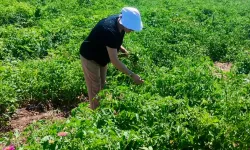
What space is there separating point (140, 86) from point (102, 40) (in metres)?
0.88

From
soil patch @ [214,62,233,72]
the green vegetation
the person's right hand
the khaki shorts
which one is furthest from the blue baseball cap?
soil patch @ [214,62,233,72]

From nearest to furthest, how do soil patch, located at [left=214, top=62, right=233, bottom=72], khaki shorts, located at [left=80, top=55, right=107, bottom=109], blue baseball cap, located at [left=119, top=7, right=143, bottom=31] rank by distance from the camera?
blue baseball cap, located at [left=119, top=7, right=143, bottom=31] < khaki shorts, located at [left=80, top=55, right=107, bottom=109] < soil patch, located at [left=214, top=62, right=233, bottom=72]

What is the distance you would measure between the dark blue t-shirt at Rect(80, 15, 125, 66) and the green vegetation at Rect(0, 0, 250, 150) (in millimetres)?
496

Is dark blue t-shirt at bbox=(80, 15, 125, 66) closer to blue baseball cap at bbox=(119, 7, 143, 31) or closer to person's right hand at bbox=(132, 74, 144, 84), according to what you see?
blue baseball cap at bbox=(119, 7, 143, 31)

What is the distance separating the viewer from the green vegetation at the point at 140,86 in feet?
12.9

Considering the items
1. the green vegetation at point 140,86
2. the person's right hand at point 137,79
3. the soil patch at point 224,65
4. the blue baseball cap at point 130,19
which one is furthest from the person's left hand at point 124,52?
the soil patch at point 224,65

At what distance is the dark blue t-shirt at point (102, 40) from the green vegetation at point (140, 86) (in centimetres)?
50

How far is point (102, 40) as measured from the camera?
5277mm

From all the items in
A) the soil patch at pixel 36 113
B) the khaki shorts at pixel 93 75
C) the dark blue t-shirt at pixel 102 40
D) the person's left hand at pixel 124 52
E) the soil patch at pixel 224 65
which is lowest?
the soil patch at pixel 224 65

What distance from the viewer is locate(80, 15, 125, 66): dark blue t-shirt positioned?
514 cm

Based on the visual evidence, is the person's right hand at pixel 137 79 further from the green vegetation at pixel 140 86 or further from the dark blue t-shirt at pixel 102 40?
→ the dark blue t-shirt at pixel 102 40

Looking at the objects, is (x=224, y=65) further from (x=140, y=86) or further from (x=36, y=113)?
(x=36, y=113)

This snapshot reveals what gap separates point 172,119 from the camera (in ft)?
13.8

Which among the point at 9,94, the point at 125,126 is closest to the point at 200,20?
the point at 9,94
